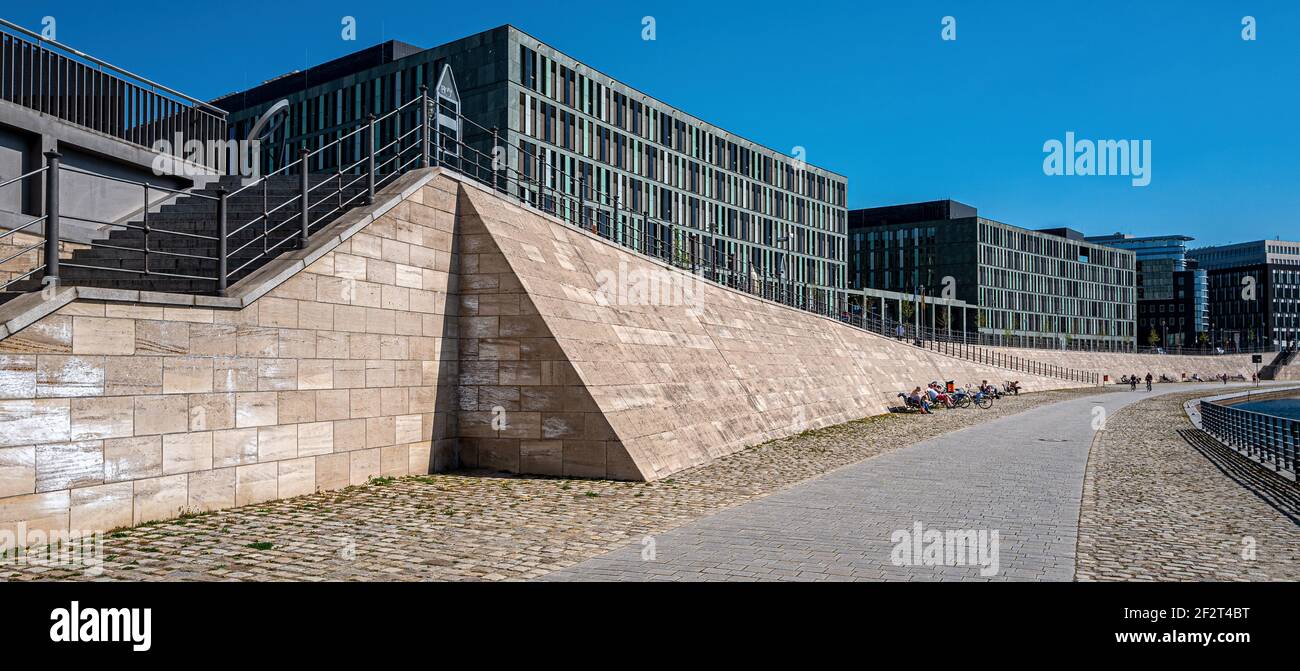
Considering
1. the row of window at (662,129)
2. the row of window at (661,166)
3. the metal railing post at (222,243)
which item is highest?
the row of window at (662,129)

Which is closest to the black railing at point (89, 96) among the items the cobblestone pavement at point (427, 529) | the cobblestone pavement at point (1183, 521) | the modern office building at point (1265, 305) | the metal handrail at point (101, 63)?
the metal handrail at point (101, 63)

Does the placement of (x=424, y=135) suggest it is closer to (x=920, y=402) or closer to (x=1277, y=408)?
(x=920, y=402)

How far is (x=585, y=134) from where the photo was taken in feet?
177

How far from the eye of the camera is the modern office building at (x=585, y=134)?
4841cm

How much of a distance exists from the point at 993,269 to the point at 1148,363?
20.0 meters

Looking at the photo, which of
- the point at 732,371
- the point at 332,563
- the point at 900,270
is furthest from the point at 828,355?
the point at 900,270

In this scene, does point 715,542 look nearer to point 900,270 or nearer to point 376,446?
point 376,446

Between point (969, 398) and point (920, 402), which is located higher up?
point (920, 402)

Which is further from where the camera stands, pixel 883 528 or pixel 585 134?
pixel 585 134

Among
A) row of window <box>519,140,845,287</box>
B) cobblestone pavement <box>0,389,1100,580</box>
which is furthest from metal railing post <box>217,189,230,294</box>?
row of window <box>519,140,845,287</box>

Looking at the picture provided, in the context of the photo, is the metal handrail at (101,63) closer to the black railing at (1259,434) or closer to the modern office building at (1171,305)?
the black railing at (1259,434)

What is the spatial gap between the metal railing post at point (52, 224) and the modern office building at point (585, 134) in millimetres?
30906

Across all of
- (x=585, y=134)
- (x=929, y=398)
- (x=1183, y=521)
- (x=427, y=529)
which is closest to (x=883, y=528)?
(x=1183, y=521)
